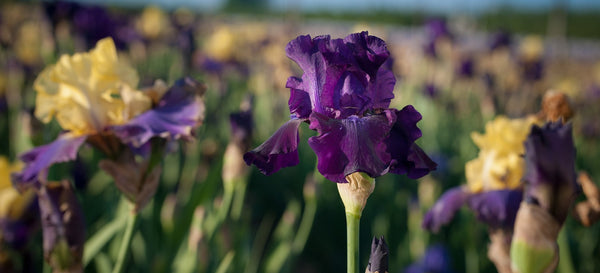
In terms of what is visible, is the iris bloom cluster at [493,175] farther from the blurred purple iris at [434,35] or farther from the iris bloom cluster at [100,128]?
the blurred purple iris at [434,35]

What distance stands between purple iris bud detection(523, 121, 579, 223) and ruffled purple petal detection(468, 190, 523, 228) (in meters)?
0.23

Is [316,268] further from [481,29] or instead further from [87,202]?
[481,29]

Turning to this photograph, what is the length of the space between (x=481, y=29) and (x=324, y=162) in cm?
2305

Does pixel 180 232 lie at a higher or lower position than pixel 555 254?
lower

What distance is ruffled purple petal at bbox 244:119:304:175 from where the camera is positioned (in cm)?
75

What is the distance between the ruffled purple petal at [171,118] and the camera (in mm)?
1047

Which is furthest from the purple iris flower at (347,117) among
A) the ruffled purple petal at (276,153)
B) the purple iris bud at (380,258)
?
the purple iris bud at (380,258)

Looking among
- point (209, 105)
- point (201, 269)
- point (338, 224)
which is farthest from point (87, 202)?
point (209, 105)

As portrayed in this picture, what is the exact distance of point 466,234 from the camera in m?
2.20

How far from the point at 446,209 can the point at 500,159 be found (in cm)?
21

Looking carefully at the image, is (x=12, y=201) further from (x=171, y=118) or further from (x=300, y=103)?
(x=300, y=103)

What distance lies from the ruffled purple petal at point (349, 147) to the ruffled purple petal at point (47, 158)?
614 millimetres

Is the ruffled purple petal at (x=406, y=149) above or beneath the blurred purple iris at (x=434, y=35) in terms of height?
beneath

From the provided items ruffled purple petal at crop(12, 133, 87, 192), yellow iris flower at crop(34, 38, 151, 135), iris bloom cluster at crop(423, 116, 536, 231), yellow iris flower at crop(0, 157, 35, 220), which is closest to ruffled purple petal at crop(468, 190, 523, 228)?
iris bloom cluster at crop(423, 116, 536, 231)
